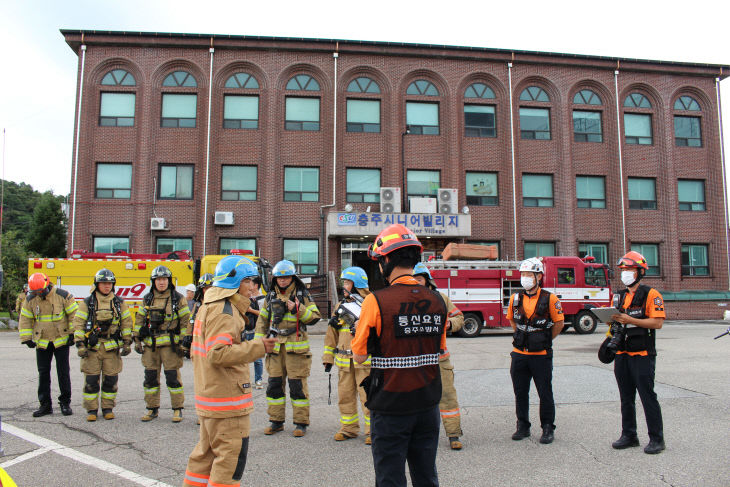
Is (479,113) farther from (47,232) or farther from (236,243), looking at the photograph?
(47,232)

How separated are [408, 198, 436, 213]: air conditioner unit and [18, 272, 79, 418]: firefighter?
17059mm

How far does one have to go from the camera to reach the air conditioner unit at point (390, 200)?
75.0 ft

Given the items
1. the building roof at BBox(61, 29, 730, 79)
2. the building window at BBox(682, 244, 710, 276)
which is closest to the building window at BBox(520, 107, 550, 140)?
the building roof at BBox(61, 29, 730, 79)

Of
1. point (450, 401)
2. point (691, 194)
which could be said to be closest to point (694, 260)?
point (691, 194)

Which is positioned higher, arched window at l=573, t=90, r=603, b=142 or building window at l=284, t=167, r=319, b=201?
arched window at l=573, t=90, r=603, b=142

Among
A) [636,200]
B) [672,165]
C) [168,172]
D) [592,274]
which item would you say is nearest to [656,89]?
[672,165]

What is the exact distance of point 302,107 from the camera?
2369 centimetres

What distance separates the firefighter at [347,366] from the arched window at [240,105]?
18625 millimetres

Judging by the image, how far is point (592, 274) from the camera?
18719 mm

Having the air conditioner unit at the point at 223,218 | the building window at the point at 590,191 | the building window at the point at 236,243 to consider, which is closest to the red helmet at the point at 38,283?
the air conditioner unit at the point at 223,218

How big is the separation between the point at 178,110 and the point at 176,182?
11.4 ft

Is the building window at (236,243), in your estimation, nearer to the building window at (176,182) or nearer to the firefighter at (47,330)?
the building window at (176,182)

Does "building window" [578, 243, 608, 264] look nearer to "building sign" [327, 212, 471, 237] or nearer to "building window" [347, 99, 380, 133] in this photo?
"building sign" [327, 212, 471, 237]

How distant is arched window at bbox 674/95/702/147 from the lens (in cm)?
2638
